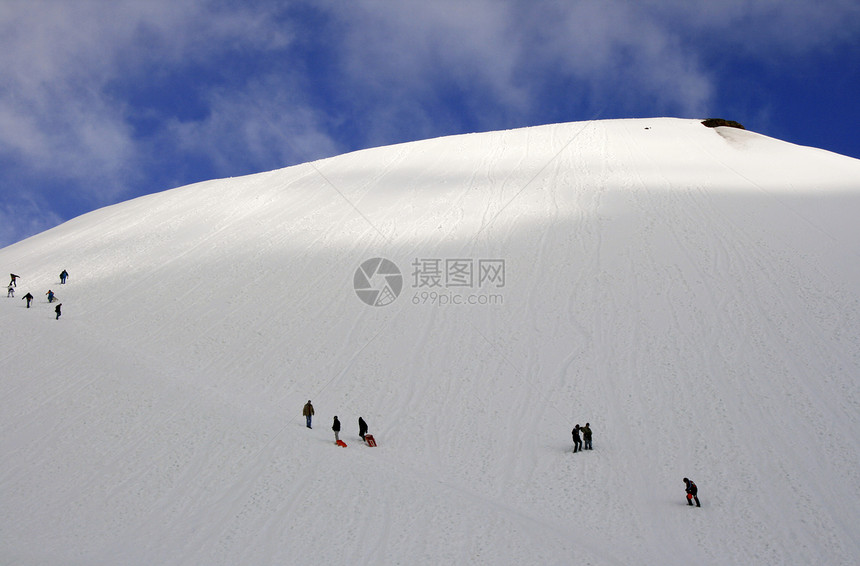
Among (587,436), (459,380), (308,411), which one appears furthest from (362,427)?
(587,436)

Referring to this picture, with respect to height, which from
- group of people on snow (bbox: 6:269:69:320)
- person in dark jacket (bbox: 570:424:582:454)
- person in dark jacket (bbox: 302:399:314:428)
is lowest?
person in dark jacket (bbox: 570:424:582:454)

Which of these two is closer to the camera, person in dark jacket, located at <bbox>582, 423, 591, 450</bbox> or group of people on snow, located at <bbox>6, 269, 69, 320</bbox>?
person in dark jacket, located at <bbox>582, 423, 591, 450</bbox>

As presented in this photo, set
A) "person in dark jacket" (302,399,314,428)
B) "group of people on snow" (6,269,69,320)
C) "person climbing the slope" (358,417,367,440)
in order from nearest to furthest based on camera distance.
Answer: "person climbing the slope" (358,417,367,440) → "person in dark jacket" (302,399,314,428) → "group of people on snow" (6,269,69,320)

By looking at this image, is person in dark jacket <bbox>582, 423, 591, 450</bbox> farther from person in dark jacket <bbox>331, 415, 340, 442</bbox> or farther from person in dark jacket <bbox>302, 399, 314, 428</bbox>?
person in dark jacket <bbox>302, 399, 314, 428</bbox>

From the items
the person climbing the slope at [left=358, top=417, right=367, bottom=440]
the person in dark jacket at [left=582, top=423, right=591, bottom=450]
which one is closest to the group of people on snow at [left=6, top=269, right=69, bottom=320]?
the person climbing the slope at [left=358, top=417, right=367, bottom=440]

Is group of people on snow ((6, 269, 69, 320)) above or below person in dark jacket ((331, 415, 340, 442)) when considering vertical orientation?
above

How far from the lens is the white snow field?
12.4 m

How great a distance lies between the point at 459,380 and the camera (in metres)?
19.1

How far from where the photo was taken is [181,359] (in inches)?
839

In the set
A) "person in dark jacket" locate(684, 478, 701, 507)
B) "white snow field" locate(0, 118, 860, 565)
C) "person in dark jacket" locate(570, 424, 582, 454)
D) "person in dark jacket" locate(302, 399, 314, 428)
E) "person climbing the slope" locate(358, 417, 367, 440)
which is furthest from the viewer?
"person in dark jacket" locate(302, 399, 314, 428)

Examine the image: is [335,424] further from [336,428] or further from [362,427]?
[362,427]

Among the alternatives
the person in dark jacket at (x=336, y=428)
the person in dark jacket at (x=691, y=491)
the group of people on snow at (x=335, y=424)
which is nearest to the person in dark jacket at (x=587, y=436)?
the person in dark jacket at (x=691, y=491)

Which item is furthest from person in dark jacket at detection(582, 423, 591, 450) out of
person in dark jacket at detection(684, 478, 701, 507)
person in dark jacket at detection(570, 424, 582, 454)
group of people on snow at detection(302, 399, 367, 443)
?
group of people on snow at detection(302, 399, 367, 443)

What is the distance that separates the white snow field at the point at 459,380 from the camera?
1237cm
